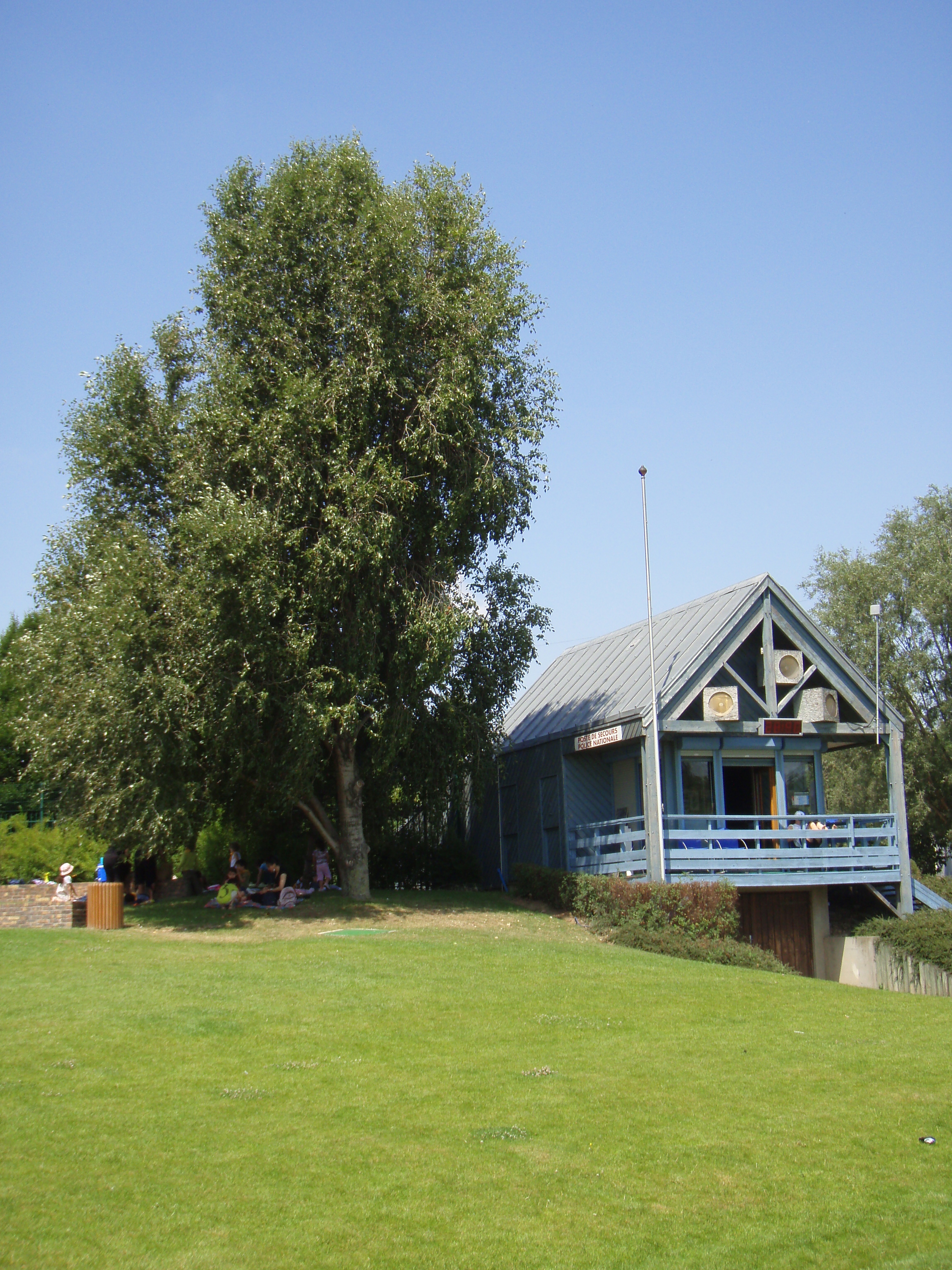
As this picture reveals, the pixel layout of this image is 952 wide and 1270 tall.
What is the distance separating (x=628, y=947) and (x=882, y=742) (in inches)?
324

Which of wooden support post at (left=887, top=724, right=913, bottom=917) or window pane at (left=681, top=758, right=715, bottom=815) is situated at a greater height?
window pane at (left=681, top=758, right=715, bottom=815)

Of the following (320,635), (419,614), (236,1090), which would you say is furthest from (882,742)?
(236,1090)

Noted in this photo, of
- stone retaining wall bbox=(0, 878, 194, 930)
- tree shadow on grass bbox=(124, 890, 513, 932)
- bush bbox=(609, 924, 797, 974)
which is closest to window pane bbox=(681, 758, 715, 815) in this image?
bush bbox=(609, 924, 797, 974)

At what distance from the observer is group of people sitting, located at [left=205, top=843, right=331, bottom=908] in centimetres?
2292

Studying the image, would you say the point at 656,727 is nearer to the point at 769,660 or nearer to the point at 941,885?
the point at 769,660

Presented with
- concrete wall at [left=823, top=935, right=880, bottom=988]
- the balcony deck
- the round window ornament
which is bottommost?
concrete wall at [left=823, top=935, right=880, bottom=988]

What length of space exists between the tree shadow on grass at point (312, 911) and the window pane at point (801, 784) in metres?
6.52

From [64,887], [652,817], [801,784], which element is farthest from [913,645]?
[64,887]

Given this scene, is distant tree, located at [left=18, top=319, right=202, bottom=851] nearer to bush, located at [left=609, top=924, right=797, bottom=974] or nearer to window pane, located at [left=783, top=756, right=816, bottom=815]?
bush, located at [left=609, top=924, right=797, bottom=974]

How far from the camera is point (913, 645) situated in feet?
132

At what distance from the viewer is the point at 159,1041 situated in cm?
1147

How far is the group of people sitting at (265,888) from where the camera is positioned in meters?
22.9

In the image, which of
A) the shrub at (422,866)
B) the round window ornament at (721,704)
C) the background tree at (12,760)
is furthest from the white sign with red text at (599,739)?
the background tree at (12,760)

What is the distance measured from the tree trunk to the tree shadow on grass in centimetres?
36
